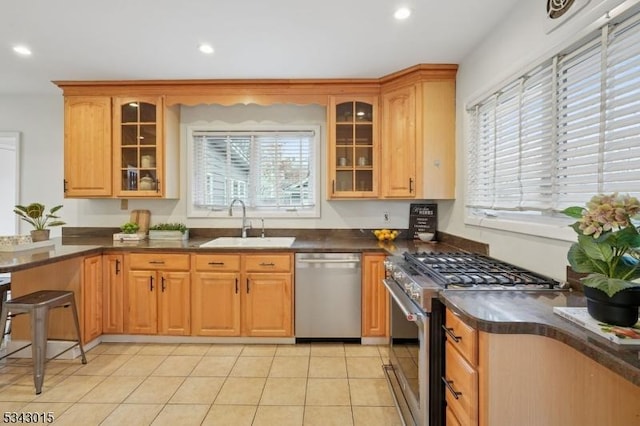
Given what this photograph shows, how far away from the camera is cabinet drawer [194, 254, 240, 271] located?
2.93m

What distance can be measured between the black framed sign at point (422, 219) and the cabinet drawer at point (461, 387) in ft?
6.59

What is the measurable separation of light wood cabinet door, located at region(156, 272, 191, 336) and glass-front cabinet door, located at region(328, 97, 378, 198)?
1597 mm

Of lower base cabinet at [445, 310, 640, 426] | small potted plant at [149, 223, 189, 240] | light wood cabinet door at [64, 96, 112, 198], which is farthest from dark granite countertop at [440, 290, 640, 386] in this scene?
light wood cabinet door at [64, 96, 112, 198]

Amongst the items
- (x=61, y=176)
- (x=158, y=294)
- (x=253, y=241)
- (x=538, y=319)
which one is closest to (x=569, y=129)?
(x=538, y=319)

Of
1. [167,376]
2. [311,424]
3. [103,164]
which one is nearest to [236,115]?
[103,164]

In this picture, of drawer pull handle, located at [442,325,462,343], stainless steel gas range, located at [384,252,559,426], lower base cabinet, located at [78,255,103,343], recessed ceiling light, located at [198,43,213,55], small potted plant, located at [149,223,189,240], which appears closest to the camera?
drawer pull handle, located at [442,325,462,343]

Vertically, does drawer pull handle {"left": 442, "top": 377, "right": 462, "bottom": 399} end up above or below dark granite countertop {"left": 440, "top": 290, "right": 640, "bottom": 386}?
below

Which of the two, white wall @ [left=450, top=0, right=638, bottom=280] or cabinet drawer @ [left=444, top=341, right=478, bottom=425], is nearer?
cabinet drawer @ [left=444, top=341, right=478, bottom=425]

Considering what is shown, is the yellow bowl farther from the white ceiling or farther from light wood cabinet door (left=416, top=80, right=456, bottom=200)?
the white ceiling

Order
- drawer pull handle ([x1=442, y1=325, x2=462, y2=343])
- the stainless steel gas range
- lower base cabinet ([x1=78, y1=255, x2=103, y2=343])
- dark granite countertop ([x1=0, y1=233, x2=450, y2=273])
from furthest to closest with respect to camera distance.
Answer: lower base cabinet ([x1=78, y1=255, x2=103, y2=343])
dark granite countertop ([x1=0, y1=233, x2=450, y2=273])
the stainless steel gas range
drawer pull handle ([x1=442, y1=325, x2=462, y2=343])

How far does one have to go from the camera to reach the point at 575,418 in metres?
1.10

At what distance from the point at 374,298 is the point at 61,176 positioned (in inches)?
143

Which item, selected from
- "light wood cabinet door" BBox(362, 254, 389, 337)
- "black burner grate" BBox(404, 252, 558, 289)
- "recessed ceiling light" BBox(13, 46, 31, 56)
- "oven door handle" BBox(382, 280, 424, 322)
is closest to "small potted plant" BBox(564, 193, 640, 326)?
"black burner grate" BBox(404, 252, 558, 289)

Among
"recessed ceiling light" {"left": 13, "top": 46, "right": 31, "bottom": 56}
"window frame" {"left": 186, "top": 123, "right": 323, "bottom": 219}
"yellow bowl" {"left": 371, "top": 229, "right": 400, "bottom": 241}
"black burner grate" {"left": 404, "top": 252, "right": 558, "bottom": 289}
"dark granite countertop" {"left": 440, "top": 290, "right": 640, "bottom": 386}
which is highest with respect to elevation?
"recessed ceiling light" {"left": 13, "top": 46, "right": 31, "bottom": 56}
